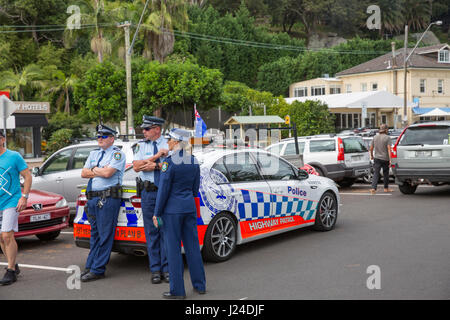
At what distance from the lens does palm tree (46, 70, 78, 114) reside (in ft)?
148

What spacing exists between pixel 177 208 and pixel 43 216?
407 centimetres

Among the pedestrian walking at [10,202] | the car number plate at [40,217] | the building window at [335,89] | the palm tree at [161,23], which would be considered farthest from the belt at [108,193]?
the building window at [335,89]

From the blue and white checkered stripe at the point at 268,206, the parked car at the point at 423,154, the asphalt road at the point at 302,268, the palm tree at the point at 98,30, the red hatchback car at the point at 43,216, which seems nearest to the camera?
the asphalt road at the point at 302,268

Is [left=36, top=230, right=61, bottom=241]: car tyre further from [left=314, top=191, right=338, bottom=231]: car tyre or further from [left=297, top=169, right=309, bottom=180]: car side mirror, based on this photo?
[left=314, top=191, right=338, bottom=231]: car tyre

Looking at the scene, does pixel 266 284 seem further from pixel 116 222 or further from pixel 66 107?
pixel 66 107

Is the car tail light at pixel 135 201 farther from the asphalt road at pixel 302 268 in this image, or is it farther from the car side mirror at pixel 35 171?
the car side mirror at pixel 35 171

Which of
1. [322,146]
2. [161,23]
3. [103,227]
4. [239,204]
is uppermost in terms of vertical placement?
[161,23]

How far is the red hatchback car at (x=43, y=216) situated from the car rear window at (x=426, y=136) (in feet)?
27.9

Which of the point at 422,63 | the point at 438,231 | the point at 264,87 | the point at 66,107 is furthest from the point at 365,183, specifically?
A: the point at 264,87

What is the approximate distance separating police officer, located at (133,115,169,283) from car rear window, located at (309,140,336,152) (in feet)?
31.4

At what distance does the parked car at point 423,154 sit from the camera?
12.5 meters

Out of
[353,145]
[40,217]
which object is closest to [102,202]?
[40,217]

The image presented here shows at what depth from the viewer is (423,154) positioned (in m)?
12.7

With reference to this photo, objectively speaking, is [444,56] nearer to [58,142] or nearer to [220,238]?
[58,142]
